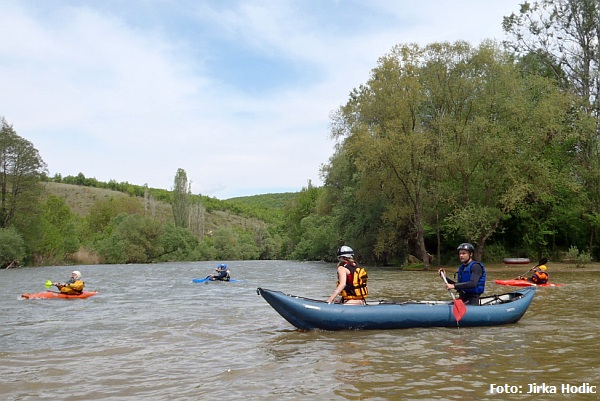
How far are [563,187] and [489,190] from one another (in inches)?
205

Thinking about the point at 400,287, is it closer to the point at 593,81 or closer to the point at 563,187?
the point at 563,187

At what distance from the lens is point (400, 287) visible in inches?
738

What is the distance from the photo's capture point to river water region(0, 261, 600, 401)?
590 cm

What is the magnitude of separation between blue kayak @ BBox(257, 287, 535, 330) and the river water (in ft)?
0.61

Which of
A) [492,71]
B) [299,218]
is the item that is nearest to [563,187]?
[492,71]

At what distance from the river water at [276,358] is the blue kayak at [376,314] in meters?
0.19

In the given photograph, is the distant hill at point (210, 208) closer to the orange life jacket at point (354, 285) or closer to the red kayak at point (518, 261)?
the red kayak at point (518, 261)

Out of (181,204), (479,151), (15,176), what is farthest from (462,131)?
(181,204)

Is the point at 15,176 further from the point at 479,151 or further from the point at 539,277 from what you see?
the point at 539,277

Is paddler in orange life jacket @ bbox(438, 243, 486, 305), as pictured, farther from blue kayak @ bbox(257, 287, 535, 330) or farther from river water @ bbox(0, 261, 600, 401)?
river water @ bbox(0, 261, 600, 401)

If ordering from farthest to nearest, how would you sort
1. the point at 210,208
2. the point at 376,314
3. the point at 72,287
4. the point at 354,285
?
the point at 210,208 < the point at 72,287 < the point at 354,285 < the point at 376,314

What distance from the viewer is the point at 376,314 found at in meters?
9.45

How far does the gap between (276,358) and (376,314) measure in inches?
98.2

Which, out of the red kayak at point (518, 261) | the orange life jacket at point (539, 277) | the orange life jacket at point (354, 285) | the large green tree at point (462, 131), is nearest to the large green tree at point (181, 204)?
the large green tree at point (462, 131)
